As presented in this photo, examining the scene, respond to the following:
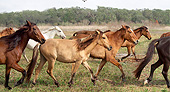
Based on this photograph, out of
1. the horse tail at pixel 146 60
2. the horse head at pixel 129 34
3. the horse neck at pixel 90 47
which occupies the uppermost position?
the horse head at pixel 129 34

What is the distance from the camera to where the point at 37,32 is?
6.64 m

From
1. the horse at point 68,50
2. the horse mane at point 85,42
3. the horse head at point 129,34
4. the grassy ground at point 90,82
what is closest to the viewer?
the grassy ground at point 90,82

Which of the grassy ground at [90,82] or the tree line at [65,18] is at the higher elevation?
the tree line at [65,18]

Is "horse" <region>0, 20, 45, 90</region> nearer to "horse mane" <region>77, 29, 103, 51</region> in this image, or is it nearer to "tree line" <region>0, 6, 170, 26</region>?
"horse mane" <region>77, 29, 103, 51</region>

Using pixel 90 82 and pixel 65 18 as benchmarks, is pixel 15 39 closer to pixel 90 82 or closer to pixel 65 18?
pixel 90 82

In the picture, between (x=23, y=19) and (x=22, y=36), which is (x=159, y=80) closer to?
(x=22, y=36)

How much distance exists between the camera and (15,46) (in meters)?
6.55

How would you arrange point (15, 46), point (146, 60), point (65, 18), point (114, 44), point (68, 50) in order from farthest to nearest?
point (65, 18)
point (114, 44)
point (146, 60)
point (68, 50)
point (15, 46)

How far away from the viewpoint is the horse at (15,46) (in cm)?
631

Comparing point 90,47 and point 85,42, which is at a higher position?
point 85,42

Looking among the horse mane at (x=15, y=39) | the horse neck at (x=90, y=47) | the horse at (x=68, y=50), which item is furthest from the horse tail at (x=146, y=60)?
the horse mane at (x=15, y=39)

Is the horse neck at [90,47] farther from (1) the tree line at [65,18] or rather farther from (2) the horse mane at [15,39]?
(1) the tree line at [65,18]

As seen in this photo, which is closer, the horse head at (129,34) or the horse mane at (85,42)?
the horse mane at (85,42)

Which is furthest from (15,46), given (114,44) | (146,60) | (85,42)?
(146,60)
